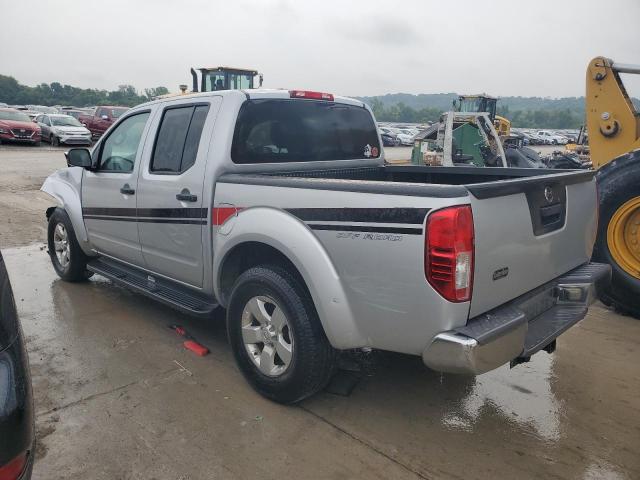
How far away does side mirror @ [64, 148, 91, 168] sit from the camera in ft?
15.2

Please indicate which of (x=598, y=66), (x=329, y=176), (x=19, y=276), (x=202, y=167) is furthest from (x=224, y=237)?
(x=598, y=66)

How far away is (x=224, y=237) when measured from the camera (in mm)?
3426

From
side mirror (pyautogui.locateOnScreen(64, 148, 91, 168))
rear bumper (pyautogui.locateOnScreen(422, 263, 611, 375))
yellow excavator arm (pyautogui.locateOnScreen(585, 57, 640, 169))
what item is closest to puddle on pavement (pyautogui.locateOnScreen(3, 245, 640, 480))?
rear bumper (pyautogui.locateOnScreen(422, 263, 611, 375))

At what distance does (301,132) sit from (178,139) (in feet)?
3.09

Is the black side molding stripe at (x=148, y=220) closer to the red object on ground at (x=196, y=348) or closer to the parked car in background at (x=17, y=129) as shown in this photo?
the red object on ground at (x=196, y=348)

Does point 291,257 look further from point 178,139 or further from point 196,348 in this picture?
point 178,139

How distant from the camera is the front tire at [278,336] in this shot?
2.97 m

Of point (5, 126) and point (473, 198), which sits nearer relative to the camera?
point (473, 198)

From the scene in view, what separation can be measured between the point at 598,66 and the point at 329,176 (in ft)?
13.8

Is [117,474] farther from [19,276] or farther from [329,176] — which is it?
[19,276]

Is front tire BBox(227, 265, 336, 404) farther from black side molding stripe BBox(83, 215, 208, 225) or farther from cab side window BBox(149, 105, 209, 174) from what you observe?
cab side window BBox(149, 105, 209, 174)

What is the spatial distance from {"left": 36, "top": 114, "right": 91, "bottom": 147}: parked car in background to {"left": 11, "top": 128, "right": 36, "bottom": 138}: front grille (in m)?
1.34

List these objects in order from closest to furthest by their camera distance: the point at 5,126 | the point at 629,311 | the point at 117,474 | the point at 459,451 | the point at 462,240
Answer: the point at 462,240 < the point at 117,474 < the point at 459,451 < the point at 629,311 < the point at 5,126

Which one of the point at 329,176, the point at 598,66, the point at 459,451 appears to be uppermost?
the point at 598,66
